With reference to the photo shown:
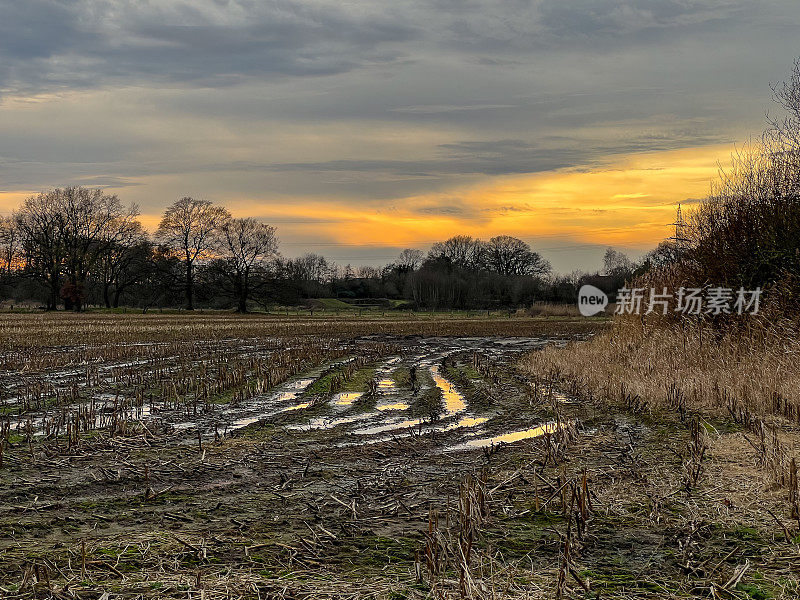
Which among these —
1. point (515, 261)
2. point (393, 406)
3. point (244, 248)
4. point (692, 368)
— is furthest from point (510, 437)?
point (515, 261)

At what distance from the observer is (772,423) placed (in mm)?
9195

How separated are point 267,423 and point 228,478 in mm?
3057

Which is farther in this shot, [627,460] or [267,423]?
[267,423]

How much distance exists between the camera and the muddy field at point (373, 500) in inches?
170

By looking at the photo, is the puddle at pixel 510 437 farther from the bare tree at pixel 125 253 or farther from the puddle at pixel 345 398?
the bare tree at pixel 125 253

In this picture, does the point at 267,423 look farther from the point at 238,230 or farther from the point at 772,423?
the point at 238,230

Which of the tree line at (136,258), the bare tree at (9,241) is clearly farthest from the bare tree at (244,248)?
the bare tree at (9,241)

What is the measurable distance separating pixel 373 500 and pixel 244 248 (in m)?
66.5

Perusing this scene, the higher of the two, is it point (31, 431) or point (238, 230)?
point (238, 230)

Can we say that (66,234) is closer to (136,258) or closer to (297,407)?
(136,258)

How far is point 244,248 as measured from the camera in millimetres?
70312

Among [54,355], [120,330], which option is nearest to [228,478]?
[54,355]

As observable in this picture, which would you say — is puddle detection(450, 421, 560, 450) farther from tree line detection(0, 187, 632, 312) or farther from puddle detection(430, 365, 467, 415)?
tree line detection(0, 187, 632, 312)

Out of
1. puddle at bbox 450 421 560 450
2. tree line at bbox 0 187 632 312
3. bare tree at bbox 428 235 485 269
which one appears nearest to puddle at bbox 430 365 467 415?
puddle at bbox 450 421 560 450
